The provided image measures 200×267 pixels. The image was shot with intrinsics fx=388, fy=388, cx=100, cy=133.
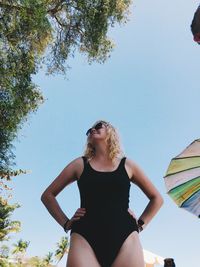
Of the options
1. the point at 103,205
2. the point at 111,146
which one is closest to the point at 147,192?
the point at 111,146

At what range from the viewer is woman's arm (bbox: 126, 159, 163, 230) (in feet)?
8.92

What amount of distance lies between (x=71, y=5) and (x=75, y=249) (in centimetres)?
1477

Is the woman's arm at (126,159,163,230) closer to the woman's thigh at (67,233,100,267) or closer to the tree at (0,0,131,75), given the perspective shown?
the woman's thigh at (67,233,100,267)

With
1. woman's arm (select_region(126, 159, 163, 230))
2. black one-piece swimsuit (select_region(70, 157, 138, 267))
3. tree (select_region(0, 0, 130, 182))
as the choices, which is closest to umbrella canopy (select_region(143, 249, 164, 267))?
tree (select_region(0, 0, 130, 182))

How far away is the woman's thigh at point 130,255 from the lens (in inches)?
86.6

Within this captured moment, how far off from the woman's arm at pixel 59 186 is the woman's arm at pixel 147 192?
37 cm

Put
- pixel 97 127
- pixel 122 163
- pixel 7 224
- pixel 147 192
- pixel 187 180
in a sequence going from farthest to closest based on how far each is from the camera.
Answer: pixel 7 224, pixel 187 180, pixel 97 127, pixel 147 192, pixel 122 163

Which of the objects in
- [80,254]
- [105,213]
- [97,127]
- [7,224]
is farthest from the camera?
[7,224]

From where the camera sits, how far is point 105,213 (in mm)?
2346

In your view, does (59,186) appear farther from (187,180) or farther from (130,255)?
(187,180)

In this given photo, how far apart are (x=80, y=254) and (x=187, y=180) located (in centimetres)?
145

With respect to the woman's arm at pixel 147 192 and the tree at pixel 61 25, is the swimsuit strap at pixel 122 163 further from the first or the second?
the tree at pixel 61 25

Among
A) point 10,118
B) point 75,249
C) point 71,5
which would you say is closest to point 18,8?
point 71,5

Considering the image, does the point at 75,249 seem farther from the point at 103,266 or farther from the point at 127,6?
the point at 127,6
